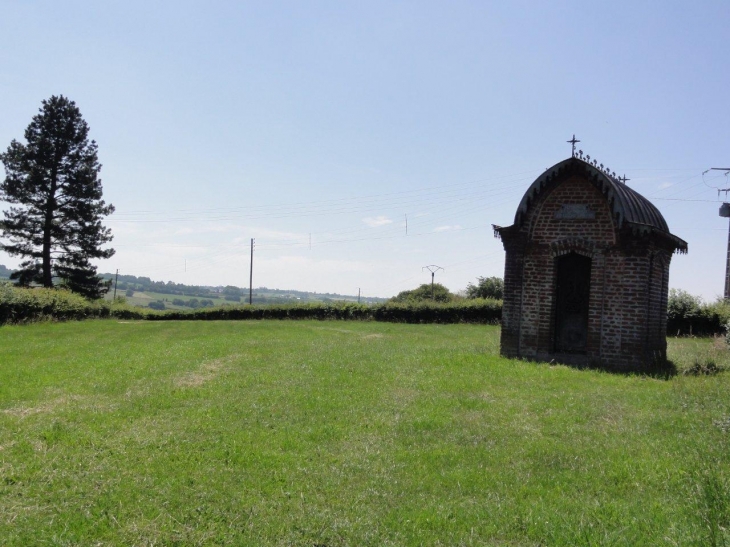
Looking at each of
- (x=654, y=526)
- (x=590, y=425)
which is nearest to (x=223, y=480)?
(x=654, y=526)

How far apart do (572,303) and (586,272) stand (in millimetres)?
908

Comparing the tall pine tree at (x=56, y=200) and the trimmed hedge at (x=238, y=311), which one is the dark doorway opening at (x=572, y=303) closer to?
the trimmed hedge at (x=238, y=311)

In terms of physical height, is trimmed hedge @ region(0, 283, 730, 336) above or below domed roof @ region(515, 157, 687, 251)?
below

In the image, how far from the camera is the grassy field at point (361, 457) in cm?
513

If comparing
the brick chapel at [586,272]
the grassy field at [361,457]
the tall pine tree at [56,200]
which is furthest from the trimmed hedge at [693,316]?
the tall pine tree at [56,200]

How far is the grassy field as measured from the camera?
16.8 ft

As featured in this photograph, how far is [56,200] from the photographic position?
40594mm

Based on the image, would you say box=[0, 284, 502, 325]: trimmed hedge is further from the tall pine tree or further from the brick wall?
the brick wall

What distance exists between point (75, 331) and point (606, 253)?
20.8 metres

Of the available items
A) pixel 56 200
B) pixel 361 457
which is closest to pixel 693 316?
pixel 361 457

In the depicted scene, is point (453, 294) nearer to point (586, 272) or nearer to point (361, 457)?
point (586, 272)

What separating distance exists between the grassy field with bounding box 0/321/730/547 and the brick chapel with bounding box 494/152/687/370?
177cm

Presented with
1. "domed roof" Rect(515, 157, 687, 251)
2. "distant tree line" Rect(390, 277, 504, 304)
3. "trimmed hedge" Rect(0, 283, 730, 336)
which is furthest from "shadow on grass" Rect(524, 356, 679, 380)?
"distant tree line" Rect(390, 277, 504, 304)

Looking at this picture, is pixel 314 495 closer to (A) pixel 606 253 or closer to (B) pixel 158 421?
(B) pixel 158 421
